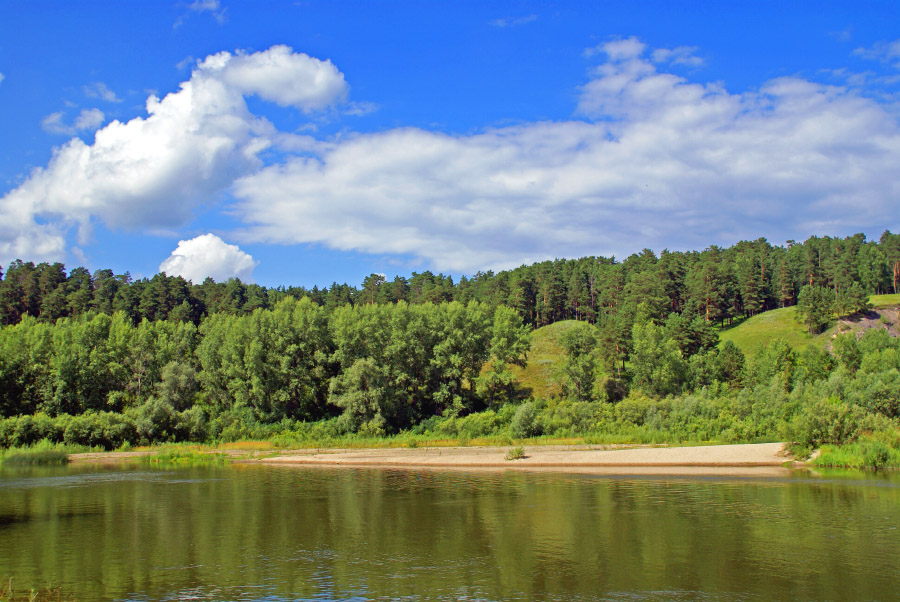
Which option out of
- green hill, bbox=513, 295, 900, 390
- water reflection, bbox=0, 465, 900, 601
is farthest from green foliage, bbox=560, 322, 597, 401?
water reflection, bbox=0, 465, 900, 601

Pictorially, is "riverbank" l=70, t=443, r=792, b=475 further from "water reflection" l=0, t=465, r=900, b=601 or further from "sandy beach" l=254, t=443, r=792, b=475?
"water reflection" l=0, t=465, r=900, b=601

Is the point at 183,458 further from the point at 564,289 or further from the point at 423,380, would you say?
the point at 564,289

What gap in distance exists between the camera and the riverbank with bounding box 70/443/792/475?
162 ft

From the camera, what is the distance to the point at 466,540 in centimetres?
2752

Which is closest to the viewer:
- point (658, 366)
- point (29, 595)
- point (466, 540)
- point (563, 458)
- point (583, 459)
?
point (29, 595)

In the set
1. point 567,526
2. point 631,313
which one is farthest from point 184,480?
point 631,313

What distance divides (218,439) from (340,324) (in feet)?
75.4

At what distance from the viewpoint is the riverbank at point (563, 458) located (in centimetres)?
4950

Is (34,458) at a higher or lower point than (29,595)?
lower

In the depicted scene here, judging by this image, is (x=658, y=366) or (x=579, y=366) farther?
(x=658, y=366)

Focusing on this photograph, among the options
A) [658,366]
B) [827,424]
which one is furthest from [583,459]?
[658,366]

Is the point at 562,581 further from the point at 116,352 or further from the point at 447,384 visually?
the point at 116,352

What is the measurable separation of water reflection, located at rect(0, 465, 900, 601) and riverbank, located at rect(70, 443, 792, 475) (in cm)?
624

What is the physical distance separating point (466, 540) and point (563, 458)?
30.4 m
